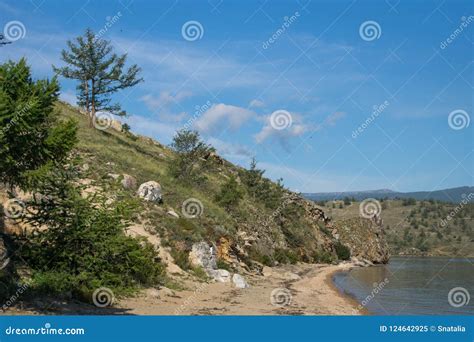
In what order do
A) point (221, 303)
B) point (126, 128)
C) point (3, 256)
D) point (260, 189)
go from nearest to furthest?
point (3, 256) < point (221, 303) < point (260, 189) < point (126, 128)

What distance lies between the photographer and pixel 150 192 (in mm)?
33906

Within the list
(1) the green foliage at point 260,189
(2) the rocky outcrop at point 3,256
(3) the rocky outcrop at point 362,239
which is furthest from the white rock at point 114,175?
(3) the rocky outcrop at point 362,239

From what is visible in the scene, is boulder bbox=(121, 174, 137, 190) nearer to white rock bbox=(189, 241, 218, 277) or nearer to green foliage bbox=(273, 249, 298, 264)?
white rock bbox=(189, 241, 218, 277)

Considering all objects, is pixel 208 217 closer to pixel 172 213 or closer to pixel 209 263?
pixel 172 213

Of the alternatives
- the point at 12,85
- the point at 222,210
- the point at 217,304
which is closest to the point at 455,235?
the point at 222,210

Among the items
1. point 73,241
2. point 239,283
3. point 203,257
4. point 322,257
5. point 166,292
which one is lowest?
point 322,257

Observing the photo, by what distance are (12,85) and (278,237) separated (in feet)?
132

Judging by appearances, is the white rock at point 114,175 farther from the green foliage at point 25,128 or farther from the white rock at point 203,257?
the green foliage at point 25,128

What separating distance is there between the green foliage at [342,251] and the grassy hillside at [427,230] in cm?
5035

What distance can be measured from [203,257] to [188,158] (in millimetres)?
19941

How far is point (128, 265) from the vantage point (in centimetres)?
2098

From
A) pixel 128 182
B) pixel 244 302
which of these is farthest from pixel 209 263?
pixel 128 182

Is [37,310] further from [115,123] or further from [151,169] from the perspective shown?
[115,123]

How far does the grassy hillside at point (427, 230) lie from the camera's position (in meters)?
137
